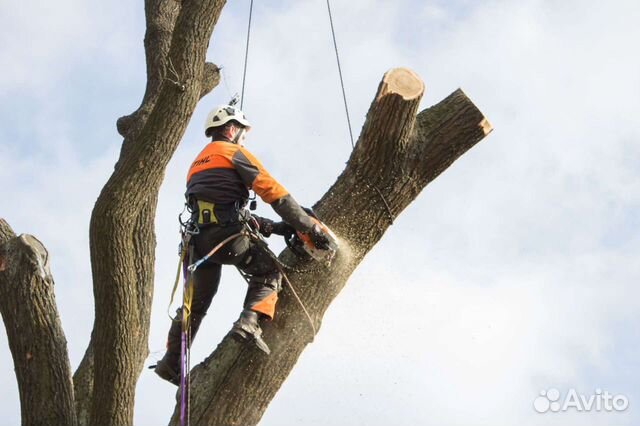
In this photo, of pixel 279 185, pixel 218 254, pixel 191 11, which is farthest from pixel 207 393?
pixel 191 11

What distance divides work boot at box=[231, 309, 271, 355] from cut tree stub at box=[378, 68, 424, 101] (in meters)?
1.45

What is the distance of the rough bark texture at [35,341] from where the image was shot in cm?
580

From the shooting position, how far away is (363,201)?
18.8 ft

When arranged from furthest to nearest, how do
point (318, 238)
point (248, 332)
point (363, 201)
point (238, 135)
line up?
1. point (238, 135)
2. point (363, 201)
3. point (318, 238)
4. point (248, 332)

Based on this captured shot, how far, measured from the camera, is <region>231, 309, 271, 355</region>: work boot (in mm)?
5312

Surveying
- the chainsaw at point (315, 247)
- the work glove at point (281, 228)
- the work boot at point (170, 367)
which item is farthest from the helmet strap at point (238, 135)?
the work boot at point (170, 367)

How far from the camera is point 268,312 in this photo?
18.0ft

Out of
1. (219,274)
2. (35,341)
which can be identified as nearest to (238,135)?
(219,274)

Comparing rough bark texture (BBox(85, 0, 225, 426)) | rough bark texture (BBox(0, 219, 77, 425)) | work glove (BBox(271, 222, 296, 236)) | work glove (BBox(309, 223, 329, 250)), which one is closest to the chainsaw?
work glove (BBox(309, 223, 329, 250))

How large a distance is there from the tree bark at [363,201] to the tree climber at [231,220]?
0.46 ft

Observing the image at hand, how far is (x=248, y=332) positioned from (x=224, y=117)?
4.46 ft

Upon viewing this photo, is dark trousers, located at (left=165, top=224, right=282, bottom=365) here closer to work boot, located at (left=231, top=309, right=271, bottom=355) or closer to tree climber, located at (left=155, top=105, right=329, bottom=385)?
tree climber, located at (left=155, top=105, right=329, bottom=385)

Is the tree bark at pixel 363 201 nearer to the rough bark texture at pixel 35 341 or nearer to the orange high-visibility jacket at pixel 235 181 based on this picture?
the orange high-visibility jacket at pixel 235 181

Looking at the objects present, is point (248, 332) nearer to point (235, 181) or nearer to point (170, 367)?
point (170, 367)
